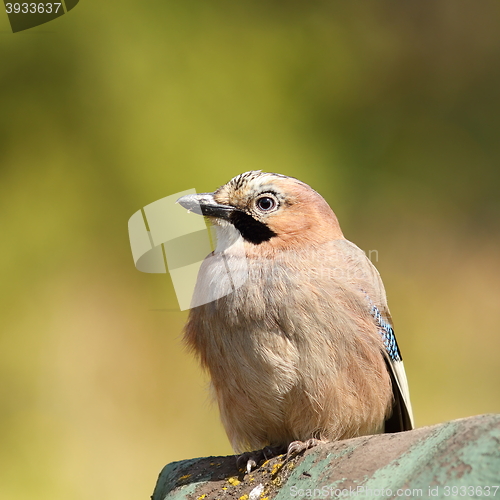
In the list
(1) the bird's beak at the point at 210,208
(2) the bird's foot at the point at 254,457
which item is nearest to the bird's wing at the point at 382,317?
(1) the bird's beak at the point at 210,208

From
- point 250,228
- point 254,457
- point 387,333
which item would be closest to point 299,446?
point 254,457

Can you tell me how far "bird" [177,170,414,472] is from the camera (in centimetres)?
307

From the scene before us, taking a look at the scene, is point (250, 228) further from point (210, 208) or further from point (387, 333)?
point (387, 333)

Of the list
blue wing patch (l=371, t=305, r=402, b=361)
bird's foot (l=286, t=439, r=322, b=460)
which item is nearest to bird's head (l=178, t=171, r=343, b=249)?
blue wing patch (l=371, t=305, r=402, b=361)

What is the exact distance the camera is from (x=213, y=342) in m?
3.21

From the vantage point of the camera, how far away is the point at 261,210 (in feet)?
11.3

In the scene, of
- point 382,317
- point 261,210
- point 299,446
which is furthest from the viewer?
point 382,317

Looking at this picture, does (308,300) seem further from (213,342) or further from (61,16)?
(61,16)

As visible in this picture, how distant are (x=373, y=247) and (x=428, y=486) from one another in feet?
14.4

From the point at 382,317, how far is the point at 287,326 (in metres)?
0.74

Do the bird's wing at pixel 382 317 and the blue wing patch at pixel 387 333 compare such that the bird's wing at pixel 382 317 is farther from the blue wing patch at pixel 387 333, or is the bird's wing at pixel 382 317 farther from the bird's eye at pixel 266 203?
the bird's eye at pixel 266 203

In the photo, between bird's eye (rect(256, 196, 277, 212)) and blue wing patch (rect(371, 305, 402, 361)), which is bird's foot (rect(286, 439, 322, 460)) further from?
bird's eye (rect(256, 196, 277, 212))

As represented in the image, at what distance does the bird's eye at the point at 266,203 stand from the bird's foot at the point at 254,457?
4.07 ft

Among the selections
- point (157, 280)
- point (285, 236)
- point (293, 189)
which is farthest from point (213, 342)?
point (157, 280)
